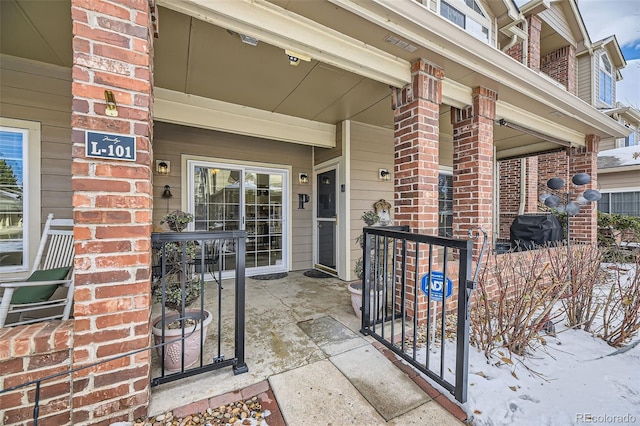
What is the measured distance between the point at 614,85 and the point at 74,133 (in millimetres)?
14073

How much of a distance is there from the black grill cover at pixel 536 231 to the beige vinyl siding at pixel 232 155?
12.8ft

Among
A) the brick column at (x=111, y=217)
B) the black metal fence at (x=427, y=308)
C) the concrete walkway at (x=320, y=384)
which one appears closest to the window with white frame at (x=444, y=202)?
the black metal fence at (x=427, y=308)

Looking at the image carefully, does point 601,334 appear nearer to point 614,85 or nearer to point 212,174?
point 212,174

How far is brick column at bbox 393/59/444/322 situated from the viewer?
2568 millimetres

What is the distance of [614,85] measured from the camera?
29.3 feet

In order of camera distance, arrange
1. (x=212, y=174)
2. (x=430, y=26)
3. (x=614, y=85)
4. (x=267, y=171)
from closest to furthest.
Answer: (x=430, y=26) → (x=212, y=174) → (x=267, y=171) → (x=614, y=85)

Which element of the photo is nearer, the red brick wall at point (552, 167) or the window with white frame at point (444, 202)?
the window with white frame at point (444, 202)

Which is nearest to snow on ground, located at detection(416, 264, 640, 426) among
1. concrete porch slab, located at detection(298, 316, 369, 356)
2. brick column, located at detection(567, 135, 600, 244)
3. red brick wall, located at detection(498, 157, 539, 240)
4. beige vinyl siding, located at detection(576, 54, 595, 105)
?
concrete porch slab, located at detection(298, 316, 369, 356)

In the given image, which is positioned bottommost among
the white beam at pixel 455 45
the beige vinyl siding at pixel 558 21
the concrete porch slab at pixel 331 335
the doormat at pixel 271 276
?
the concrete porch slab at pixel 331 335

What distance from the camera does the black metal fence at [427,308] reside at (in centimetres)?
154

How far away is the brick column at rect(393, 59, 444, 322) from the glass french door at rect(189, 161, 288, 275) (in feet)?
8.18

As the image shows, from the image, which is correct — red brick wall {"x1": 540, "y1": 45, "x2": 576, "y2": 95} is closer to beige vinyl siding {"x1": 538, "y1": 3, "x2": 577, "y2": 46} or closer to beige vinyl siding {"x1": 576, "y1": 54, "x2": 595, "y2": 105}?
beige vinyl siding {"x1": 538, "y1": 3, "x2": 577, "y2": 46}

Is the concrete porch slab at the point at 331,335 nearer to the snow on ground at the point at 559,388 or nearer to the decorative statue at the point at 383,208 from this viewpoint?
the snow on ground at the point at 559,388

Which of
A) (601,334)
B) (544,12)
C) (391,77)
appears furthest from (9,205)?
(544,12)
